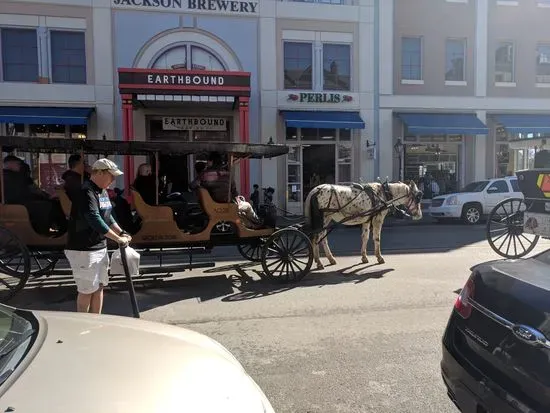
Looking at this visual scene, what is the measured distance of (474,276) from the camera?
3.35m

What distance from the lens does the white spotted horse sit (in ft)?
28.7

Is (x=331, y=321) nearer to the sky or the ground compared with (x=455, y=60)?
nearer to the ground

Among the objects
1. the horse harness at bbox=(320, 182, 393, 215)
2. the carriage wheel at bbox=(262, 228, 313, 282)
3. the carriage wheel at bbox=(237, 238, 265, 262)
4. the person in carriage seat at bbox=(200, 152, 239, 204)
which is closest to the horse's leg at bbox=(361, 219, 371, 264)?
the horse harness at bbox=(320, 182, 393, 215)

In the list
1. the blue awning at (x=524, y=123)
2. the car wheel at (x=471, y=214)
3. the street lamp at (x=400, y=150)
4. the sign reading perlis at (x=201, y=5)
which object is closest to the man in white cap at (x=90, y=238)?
the car wheel at (x=471, y=214)

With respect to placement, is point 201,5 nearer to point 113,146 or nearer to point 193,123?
point 193,123

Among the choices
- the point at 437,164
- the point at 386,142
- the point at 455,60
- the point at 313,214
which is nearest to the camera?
the point at 313,214

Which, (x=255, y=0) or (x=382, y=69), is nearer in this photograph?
(x=255, y=0)

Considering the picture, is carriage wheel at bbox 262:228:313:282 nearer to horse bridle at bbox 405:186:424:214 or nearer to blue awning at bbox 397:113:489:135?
horse bridle at bbox 405:186:424:214

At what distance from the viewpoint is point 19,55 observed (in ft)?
58.6

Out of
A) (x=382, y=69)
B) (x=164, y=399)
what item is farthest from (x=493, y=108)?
(x=164, y=399)

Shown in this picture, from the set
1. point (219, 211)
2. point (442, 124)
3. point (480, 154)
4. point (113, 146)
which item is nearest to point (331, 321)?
point (219, 211)

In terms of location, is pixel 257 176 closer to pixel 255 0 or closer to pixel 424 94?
pixel 255 0

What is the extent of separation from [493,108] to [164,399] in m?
22.3

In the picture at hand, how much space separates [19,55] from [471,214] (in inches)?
674
